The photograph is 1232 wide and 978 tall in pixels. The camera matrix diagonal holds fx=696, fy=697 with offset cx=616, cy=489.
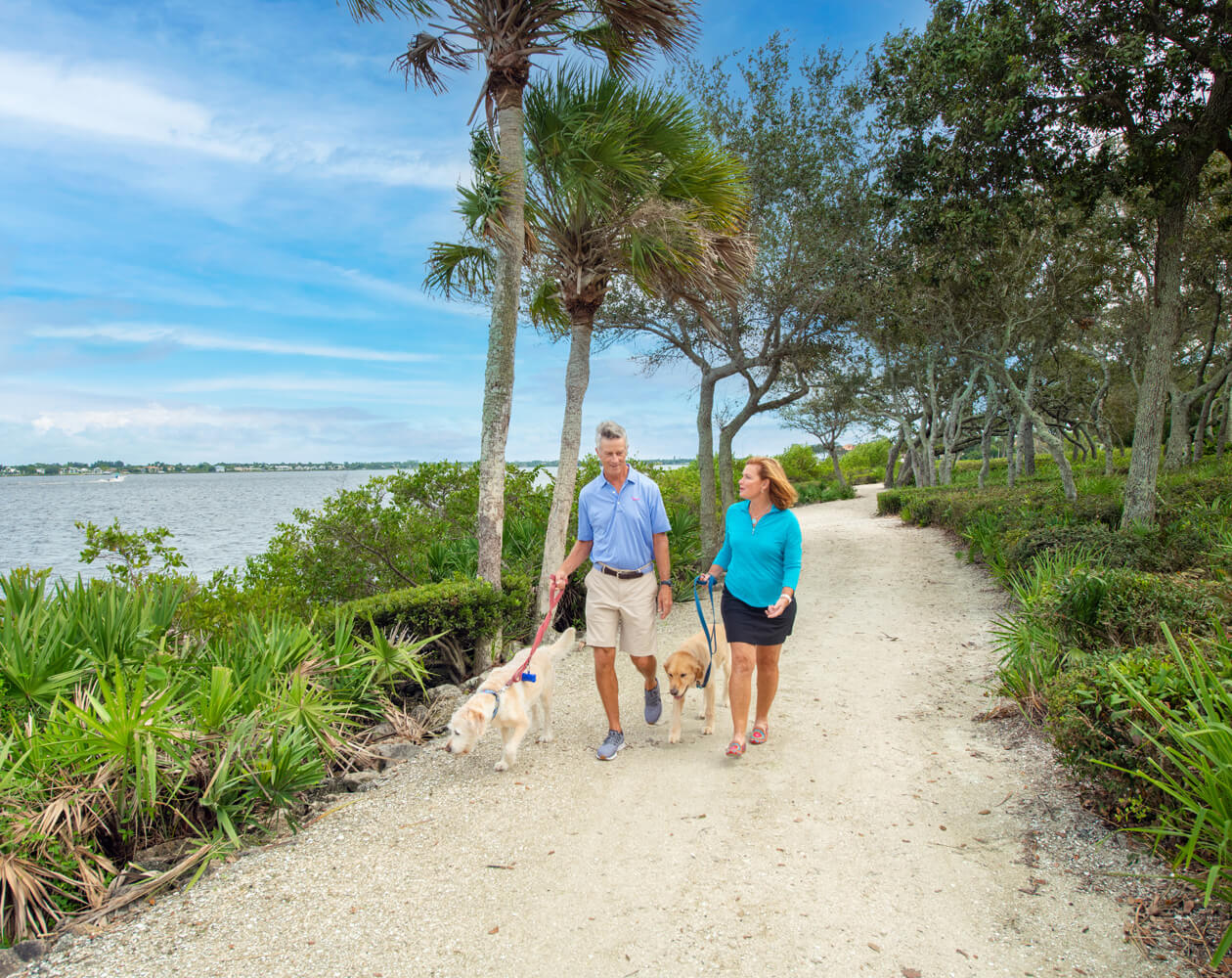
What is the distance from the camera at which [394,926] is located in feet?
9.27

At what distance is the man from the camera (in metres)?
4.35

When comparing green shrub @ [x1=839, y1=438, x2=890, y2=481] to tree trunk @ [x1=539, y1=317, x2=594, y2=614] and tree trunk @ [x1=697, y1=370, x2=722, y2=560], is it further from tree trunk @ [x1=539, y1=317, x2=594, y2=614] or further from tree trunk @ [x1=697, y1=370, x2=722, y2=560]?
tree trunk @ [x1=539, y1=317, x2=594, y2=614]

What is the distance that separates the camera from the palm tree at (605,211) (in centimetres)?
766

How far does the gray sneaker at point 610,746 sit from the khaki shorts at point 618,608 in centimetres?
60

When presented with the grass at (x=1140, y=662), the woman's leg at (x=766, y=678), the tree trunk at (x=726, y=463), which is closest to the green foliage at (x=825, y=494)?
the tree trunk at (x=726, y=463)

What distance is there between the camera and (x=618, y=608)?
4395 millimetres

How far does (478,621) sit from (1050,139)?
982 cm

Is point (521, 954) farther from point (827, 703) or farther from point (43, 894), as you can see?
point (827, 703)

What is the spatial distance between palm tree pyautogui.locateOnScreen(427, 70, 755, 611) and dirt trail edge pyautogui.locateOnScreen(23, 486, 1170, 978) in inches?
158

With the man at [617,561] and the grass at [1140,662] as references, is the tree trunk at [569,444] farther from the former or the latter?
the grass at [1140,662]

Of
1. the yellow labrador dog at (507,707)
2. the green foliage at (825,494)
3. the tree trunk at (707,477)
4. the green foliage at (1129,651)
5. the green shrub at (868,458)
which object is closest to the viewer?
the green foliage at (1129,651)

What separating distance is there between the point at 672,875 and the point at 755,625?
1.55 metres

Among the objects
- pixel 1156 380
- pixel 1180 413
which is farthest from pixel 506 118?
pixel 1180 413

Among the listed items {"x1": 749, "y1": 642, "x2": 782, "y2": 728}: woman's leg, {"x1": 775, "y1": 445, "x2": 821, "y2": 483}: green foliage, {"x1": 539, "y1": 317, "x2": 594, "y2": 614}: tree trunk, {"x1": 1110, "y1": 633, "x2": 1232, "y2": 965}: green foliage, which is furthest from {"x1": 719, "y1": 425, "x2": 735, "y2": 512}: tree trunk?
{"x1": 775, "y1": 445, "x2": 821, "y2": 483}: green foliage
